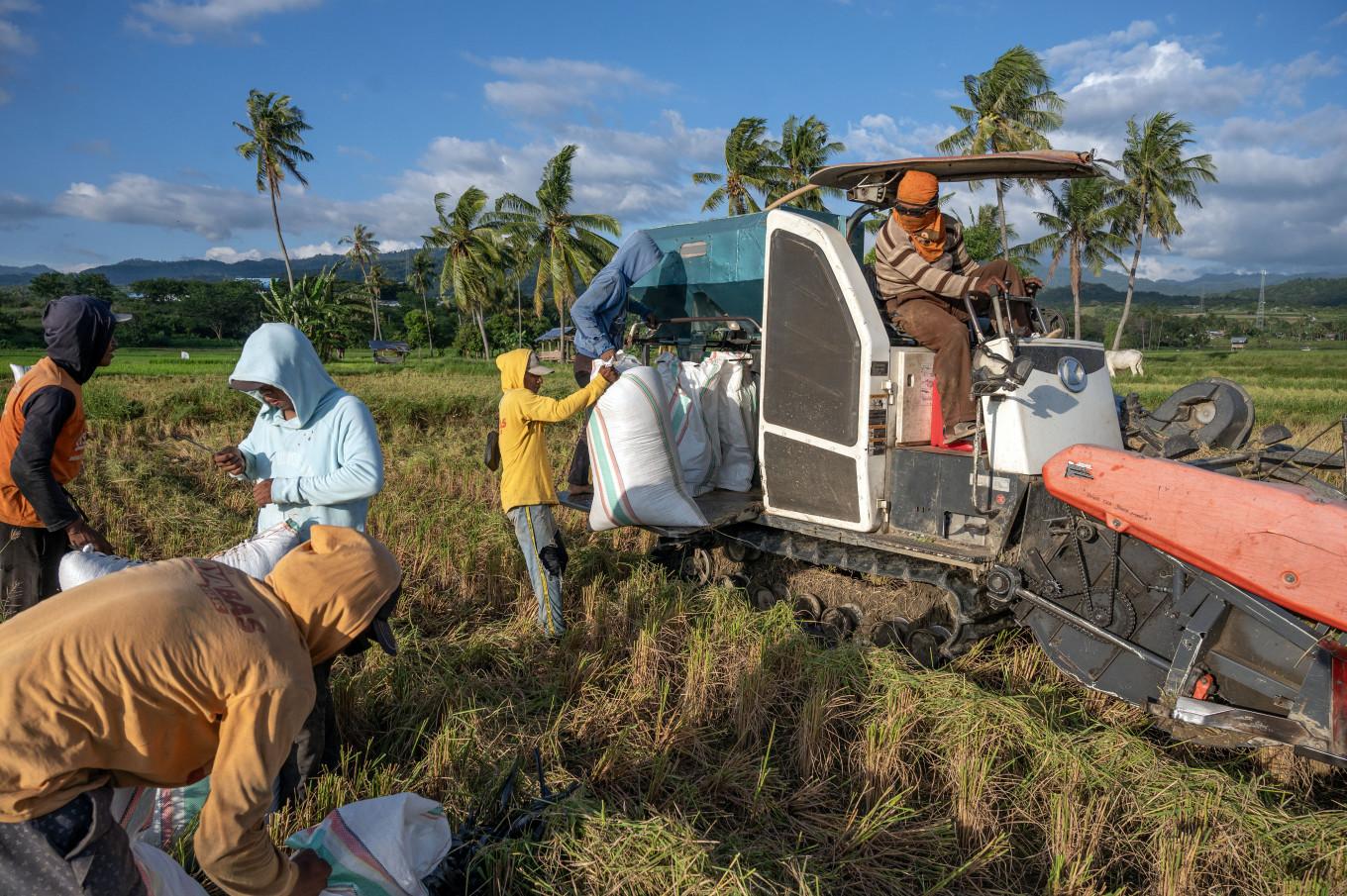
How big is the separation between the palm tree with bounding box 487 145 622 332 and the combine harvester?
29803 mm

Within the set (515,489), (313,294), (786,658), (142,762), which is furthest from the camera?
(313,294)

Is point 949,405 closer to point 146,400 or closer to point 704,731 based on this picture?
point 704,731

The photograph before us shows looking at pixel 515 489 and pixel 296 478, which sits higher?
pixel 296 478

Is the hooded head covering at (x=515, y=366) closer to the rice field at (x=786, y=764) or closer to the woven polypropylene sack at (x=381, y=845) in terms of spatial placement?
the rice field at (x=786, y=764)

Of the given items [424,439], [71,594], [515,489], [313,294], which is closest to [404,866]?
[71,594]

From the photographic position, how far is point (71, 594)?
1.72m

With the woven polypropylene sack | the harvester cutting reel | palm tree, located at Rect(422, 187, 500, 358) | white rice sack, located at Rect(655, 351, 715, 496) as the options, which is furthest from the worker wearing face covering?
palm tree, located at Rect(422, 187, 500, 358)

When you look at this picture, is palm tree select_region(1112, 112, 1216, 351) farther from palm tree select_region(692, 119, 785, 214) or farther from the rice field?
the rice field

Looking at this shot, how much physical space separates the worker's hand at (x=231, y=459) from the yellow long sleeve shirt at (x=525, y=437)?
1.54 metres

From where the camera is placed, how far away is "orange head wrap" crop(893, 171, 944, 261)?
4.40m

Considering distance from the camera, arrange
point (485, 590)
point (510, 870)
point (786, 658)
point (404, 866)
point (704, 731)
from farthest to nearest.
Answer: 1. point (485, 590)
2. point (786, 658)
3. point (704, 731)
4. point (510, 870)
5. point (404, 866)

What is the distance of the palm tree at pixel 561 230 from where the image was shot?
3409 centimetres

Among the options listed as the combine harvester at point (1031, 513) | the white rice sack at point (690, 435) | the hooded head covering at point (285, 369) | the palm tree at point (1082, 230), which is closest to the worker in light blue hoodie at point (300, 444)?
the hooded head covering at point (285, 369)

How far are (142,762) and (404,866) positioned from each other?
807mm
